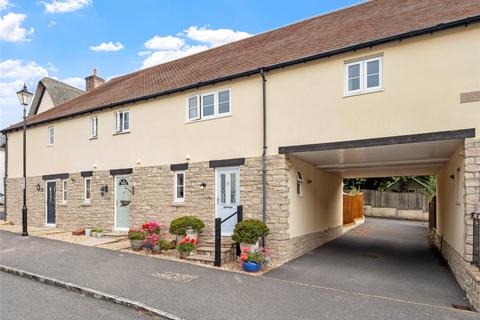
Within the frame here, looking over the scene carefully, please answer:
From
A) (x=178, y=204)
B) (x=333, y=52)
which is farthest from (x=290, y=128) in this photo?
(x=178, y=204)

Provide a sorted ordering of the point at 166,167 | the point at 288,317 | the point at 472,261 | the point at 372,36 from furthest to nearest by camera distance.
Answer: the point at 166,167 < the point at 372,36 < the point at 472,261 < the point at 288,317

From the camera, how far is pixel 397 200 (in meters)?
27.1

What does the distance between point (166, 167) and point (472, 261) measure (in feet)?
31.2

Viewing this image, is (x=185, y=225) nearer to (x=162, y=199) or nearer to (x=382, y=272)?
(x=162, y=199)

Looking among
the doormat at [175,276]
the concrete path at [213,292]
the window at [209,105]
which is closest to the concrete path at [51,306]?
the concrete path at [213,292]

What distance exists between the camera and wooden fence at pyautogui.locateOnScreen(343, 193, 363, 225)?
771 inches

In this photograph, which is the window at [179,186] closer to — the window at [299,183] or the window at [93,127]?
the window at [299,183]

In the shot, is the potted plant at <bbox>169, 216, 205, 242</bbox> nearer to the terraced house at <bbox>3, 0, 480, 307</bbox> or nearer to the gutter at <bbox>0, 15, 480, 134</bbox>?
the terraced house at <bbox>3, 0, 480, 307</bbox>

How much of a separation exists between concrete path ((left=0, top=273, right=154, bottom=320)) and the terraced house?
4925 mm

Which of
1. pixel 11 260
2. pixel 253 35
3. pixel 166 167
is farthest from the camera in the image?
pixel 253 35

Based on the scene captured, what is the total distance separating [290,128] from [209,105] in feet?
10.7

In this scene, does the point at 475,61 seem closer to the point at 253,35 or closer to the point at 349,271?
the point at 349,271

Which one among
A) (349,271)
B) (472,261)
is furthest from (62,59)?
(472,261)

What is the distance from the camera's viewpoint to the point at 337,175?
54.9 ft
